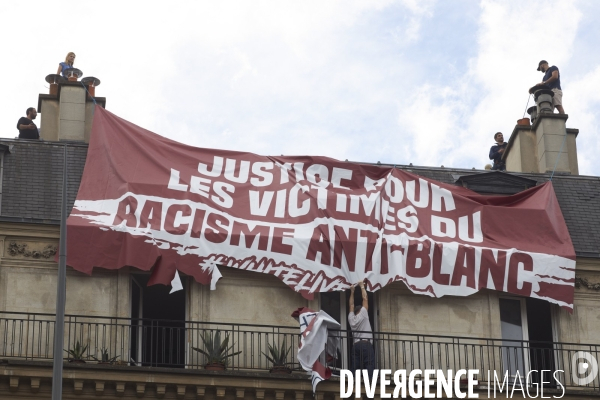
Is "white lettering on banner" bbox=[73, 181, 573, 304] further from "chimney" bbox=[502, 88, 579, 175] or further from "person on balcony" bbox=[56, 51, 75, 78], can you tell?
"person on balcony" bbox=[56, 51, 75, 78]

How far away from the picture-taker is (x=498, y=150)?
38.3m

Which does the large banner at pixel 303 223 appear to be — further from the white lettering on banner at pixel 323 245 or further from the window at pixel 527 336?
the window at pixel 527 336

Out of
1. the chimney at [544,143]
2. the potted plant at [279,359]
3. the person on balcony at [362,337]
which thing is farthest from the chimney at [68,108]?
the chimney at [544,143]

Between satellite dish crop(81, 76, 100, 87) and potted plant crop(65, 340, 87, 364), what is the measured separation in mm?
7509

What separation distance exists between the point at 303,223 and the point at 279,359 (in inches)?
123

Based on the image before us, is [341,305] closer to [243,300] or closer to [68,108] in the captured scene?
[243,300]

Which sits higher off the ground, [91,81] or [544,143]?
[91,81]

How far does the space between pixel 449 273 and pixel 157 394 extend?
21.5 ft

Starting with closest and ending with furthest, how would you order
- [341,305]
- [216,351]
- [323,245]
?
[216,351], [323,245], [341,305]

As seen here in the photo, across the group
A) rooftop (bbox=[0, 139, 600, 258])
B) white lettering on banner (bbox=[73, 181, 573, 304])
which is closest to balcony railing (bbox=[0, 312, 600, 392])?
white lettering on banner (bbox=[73, 181, 573, 304])

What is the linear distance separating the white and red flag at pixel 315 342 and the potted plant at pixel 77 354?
12.7ft

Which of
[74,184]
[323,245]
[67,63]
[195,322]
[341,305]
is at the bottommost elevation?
[195,322]

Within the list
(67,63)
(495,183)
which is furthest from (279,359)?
(67,63)

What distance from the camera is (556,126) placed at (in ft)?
120
